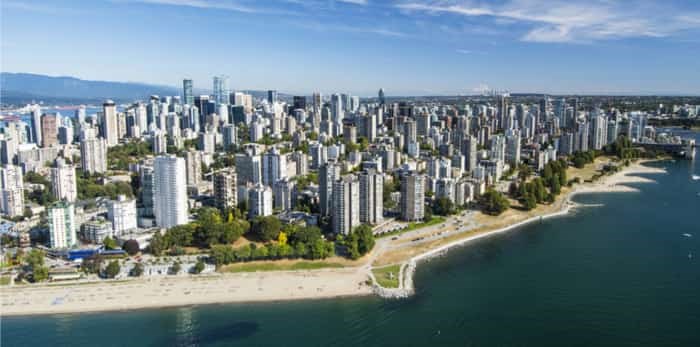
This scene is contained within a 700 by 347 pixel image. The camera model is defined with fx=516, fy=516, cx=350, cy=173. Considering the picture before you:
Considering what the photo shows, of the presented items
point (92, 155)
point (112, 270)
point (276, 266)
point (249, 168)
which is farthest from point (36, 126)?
point (276, 266)

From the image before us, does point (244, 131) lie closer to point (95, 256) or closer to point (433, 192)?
point (433, 192)

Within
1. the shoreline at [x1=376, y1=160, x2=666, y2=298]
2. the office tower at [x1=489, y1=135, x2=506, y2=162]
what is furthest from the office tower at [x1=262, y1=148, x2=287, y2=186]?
the office tower at [x1=489, y1=135, x2=506, y2=162]

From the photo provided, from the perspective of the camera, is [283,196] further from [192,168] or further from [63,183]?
[63,183]

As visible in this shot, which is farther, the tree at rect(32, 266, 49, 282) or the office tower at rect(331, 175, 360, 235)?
the office tower at rect(331, 175, 360, 235)

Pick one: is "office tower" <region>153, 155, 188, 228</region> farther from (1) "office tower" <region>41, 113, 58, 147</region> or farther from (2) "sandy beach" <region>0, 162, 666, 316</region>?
(1) "office tower" <region>41, 113, 58, 147</region>

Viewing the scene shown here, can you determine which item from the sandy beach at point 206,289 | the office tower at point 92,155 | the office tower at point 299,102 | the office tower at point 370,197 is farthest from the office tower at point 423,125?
the sandy beach at point 206,289

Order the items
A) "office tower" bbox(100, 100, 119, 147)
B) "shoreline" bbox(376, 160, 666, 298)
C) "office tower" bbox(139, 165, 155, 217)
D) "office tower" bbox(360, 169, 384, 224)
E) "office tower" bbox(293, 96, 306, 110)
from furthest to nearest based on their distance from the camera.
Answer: "office tower" bbox(293, 96, 306, 110) < "office tower" bbox(100, 100, 119, 147) < "office tower" bbox(139, 165, 155, 217) < "office tower" bbox(360, 169, 384, 224) < "shoreline" bbox(376, 160, 666, 298)
